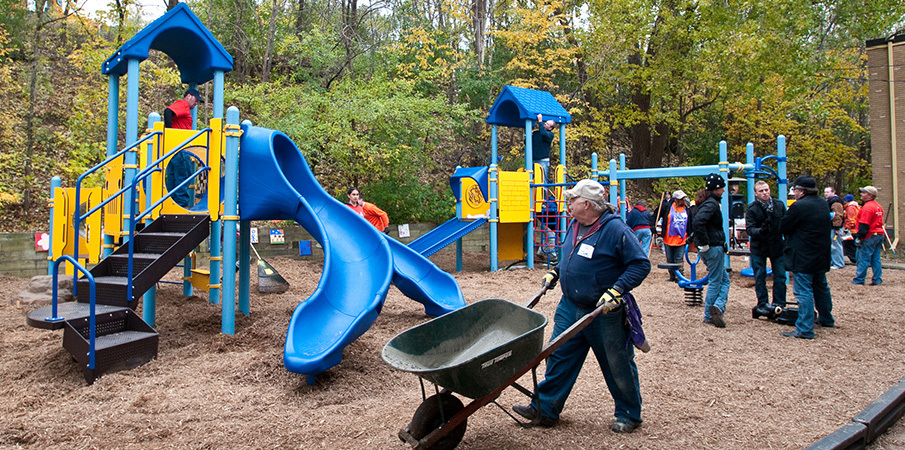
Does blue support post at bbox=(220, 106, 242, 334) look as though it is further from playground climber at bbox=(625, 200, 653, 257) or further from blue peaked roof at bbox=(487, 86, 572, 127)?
playground climber at bbox=(625, 200, 653, 257)

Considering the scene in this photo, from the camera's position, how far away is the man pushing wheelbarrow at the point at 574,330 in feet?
10.8

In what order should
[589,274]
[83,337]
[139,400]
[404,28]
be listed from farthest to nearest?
[404,28] → [83,337] → [139,400] → [589,274]

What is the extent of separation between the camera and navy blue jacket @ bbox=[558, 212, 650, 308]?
11.4 feet

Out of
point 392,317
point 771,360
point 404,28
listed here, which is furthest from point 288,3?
point 771,360

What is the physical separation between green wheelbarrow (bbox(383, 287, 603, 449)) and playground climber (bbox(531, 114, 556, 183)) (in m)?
9.16

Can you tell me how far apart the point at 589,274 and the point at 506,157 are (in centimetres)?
1692

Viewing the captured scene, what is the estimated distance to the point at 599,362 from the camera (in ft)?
12.0

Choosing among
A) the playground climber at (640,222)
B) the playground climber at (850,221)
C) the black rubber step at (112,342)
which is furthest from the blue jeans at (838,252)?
the black rubber step at (112,342)

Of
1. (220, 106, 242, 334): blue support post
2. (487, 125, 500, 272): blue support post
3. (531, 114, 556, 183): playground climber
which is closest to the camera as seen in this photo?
(220, 106, 242, 334): blue support post

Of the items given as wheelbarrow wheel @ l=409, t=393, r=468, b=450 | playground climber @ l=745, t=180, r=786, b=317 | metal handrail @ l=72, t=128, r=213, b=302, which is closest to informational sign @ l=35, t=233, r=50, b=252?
metal handrail @ l=72, t=128, r=213, b=302

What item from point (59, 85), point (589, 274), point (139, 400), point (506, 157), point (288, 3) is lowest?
point (139, 400)

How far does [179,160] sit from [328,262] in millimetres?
2801

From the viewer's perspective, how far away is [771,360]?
215 inches

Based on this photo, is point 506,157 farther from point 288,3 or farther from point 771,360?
point 771,360
